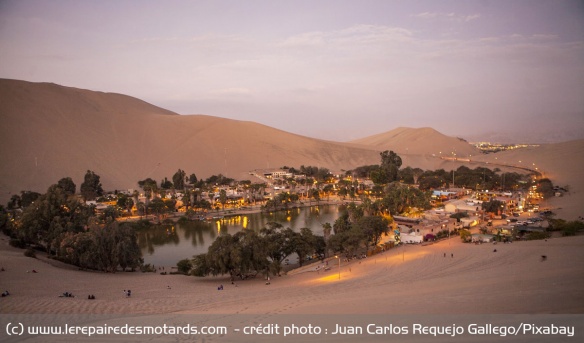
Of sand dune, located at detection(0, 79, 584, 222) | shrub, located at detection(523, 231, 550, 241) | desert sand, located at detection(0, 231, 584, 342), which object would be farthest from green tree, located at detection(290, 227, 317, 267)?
sand dune, located at detection(0, 79, 584, 222)

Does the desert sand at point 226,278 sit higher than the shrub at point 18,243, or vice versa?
the desert sand at point 226,278

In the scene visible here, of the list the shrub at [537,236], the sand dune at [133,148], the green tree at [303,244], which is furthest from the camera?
the sand dune at [133,148]

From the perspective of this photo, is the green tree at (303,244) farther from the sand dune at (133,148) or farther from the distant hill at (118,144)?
the distant hill at (118,144)

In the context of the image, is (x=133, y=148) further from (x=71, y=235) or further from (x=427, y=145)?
(x=427, y=145)

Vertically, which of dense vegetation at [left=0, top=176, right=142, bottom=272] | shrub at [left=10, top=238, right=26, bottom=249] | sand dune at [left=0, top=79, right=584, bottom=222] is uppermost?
sand dune at [left=0, top=79, right=584, bottom=222]

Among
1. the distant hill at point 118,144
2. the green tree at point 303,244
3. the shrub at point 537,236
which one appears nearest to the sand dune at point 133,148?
the distant hill at point 118,144

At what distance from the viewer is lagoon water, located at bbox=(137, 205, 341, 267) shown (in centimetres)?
2350

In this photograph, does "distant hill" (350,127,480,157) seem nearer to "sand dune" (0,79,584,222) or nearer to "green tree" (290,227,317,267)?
"sand dune" (0,79,584,222)

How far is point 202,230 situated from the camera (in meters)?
30.5

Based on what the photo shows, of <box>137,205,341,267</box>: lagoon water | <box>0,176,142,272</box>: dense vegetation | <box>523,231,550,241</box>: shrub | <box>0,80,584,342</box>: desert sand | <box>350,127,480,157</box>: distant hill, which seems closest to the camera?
<box>0,80,584,342</box>: desert sand

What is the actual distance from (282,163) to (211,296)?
6465 centimetres

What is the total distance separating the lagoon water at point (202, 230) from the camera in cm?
2350

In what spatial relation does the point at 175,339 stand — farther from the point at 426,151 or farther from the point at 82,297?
the point at 426,151

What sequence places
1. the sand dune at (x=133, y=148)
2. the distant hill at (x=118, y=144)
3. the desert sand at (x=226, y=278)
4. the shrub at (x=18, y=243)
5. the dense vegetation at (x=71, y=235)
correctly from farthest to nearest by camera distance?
the distant hill at (x=118, y=144) → the sand dune at (x=133, y=148) → the shrub at (x=18, y=243) → the dense vegetation at (x=71, y=235) → the desert sand at (x=226, y=278)
